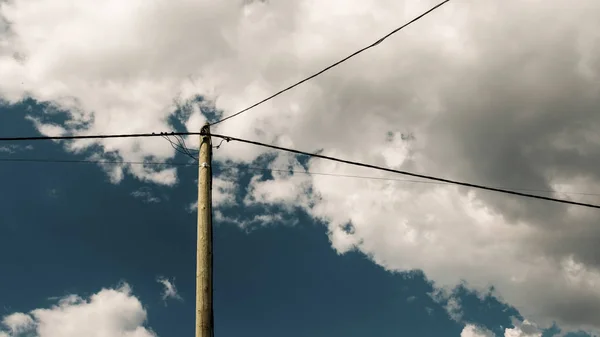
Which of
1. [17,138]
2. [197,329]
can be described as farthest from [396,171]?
[17,138]

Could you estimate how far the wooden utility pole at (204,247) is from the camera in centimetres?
725

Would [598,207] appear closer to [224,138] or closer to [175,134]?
[224,138]

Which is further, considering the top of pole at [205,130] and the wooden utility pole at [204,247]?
the top of pole at [205,130]

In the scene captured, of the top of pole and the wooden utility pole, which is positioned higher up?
the top of pole

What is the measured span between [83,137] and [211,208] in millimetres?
3859

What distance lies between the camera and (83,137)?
9.89 metres

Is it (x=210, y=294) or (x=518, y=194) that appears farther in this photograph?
(x=518, y=194)

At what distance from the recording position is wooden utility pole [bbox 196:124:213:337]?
725 centimetres

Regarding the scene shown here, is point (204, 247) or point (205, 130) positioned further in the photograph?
point (205, 130)

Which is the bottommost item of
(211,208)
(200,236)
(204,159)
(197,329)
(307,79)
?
(197,329)

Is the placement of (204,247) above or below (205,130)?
below

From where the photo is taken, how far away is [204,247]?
7793 millimetres

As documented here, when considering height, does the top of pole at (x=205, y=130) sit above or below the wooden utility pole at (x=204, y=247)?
above

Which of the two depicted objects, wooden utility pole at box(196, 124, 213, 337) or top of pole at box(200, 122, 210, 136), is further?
top of pole at box(200, 122, 210, 136)
